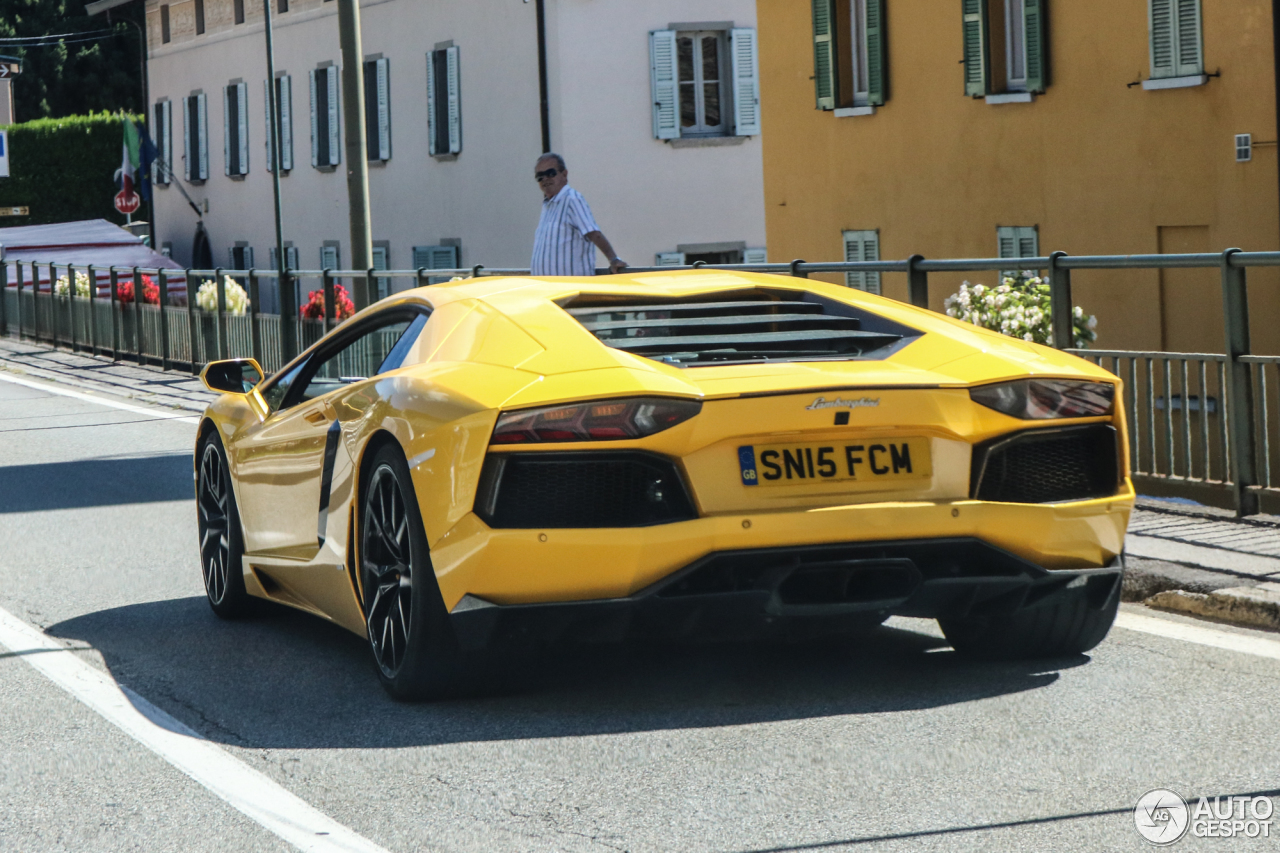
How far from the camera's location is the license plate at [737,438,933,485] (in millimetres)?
5406

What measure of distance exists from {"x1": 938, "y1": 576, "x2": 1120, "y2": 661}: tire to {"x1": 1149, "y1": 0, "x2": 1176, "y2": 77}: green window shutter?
581 inches

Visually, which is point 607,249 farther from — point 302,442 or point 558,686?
point 558,686

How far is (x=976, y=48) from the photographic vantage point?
22.5m

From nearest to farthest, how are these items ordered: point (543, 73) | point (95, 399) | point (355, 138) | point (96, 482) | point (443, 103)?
point (96, 482)
point (355, 138)
point (95, 399)
point (543, 73)
point (443, 103)

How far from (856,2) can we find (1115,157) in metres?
5.36

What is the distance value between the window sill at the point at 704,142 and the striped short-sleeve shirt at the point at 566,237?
22.5 m

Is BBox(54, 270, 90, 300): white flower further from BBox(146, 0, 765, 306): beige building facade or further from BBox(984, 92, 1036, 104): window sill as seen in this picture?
BBox(984, 92, 1036, 104): window sill

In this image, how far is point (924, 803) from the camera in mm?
4645

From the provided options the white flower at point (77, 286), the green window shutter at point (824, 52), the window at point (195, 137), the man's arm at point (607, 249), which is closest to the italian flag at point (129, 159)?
the window at point (195, 137)

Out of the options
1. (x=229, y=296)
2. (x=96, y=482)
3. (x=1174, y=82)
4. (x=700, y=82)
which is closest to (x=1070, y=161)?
(x=1174, y=82)

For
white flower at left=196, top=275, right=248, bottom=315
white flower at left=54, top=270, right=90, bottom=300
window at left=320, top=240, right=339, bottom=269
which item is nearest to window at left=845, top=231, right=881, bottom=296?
white flower at left=196, top=275, right=248, bottom=315

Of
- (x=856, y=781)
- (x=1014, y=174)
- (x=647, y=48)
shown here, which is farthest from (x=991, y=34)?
(x=856, y=781)

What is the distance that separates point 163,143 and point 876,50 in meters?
31.7

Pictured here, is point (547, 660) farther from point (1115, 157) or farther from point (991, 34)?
point (991, 34)
